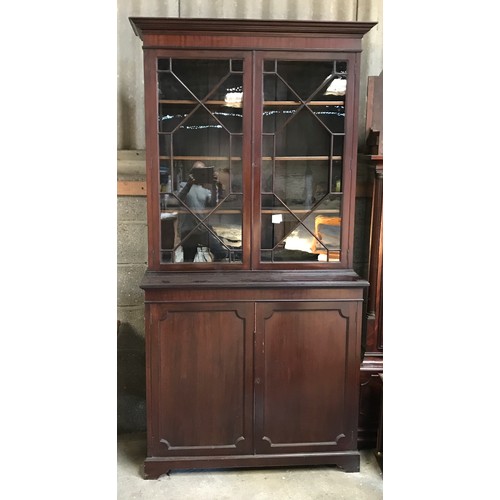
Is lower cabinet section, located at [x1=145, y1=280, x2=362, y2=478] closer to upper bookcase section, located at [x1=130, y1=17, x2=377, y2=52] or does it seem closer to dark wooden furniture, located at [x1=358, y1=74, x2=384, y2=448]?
dark wooden furniture, located at [x1=358, y1=74, x2=384, y2=448]

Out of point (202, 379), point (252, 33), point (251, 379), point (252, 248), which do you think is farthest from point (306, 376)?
point (252, 33)

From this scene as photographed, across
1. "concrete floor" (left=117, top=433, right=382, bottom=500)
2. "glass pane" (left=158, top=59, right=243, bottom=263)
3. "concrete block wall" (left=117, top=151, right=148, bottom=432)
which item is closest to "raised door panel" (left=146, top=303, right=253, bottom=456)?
"concrete floor" (left=117, top=433, right=382, bottom=500)

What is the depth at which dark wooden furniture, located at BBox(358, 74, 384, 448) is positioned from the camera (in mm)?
2424

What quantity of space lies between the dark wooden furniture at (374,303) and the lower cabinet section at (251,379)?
0.16 m

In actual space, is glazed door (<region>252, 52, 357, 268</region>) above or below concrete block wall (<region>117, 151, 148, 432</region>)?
above

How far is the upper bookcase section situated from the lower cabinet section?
3.20 feet

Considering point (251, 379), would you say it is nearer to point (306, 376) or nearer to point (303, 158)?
point (306, 376)

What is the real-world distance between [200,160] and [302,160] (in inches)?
16.3

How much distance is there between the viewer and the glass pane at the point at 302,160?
7.32 feet

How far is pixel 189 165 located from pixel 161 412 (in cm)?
101

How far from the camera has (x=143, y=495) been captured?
2219 millimetres

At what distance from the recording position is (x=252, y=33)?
7.09 ft
